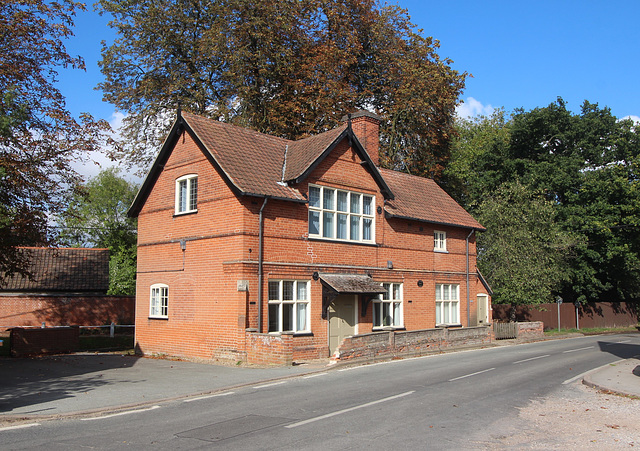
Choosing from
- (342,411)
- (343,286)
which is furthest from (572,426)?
(343,286)

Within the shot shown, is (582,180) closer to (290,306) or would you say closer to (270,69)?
(270,69)

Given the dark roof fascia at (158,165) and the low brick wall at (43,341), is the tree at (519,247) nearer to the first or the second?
the dark roof fascia at (158,165)

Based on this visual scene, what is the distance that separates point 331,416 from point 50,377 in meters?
9.87

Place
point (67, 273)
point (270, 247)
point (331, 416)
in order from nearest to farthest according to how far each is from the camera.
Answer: point (331, 416) → point (270, 247) → point (67, 273)

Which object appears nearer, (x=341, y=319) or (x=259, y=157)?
(x=259, y=157)

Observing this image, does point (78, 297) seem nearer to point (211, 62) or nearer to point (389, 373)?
point (211, 62)

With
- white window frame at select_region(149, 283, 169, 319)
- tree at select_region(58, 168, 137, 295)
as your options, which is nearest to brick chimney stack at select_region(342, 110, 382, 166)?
white window frame at select_region(149, 283, 169, 319)

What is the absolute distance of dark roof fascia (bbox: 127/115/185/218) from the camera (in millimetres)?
22547

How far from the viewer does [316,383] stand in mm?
14680

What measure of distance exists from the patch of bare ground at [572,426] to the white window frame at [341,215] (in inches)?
441

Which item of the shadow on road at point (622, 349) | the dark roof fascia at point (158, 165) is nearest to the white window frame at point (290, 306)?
the dark roof fascia at point (158, 165)

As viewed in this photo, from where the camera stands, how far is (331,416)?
404 inches

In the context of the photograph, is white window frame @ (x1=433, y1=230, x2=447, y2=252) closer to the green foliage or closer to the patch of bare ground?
the green foliage

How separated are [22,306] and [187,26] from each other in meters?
18.5
